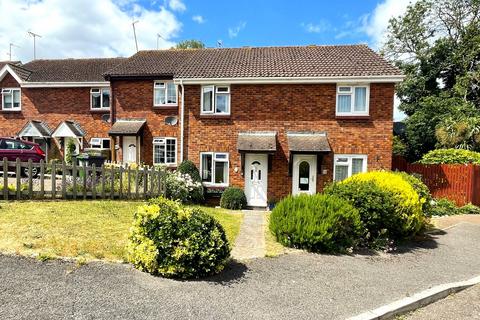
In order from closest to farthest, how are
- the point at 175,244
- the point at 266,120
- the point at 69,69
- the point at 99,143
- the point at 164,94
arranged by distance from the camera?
the point at 175,244 < the point at 266,120 < the point at 164,94 < the point at 99,143 < the point at 69,69

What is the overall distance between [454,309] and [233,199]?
893 cm

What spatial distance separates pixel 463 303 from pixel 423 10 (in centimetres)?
2563

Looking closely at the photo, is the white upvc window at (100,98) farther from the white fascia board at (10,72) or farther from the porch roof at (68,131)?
the white fascia board at (10,72)

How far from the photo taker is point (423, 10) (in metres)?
23.3

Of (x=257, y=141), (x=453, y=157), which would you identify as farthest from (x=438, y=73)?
(x=257, y=141)

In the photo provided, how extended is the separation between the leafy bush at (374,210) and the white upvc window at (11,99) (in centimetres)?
2051

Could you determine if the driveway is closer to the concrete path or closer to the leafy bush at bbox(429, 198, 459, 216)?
the concrete path

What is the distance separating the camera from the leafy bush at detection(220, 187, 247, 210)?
12.7m

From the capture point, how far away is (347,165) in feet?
42.7

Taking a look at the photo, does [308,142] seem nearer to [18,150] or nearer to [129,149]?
[129,149]

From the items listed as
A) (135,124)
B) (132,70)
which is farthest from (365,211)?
(132,70)

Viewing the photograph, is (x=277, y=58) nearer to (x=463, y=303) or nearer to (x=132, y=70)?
(x=132, y=70)

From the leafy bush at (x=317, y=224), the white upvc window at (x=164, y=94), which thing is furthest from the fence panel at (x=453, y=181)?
the white upvc window at (x=164, y=94)

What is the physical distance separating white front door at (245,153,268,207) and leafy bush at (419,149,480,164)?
27.0ft
